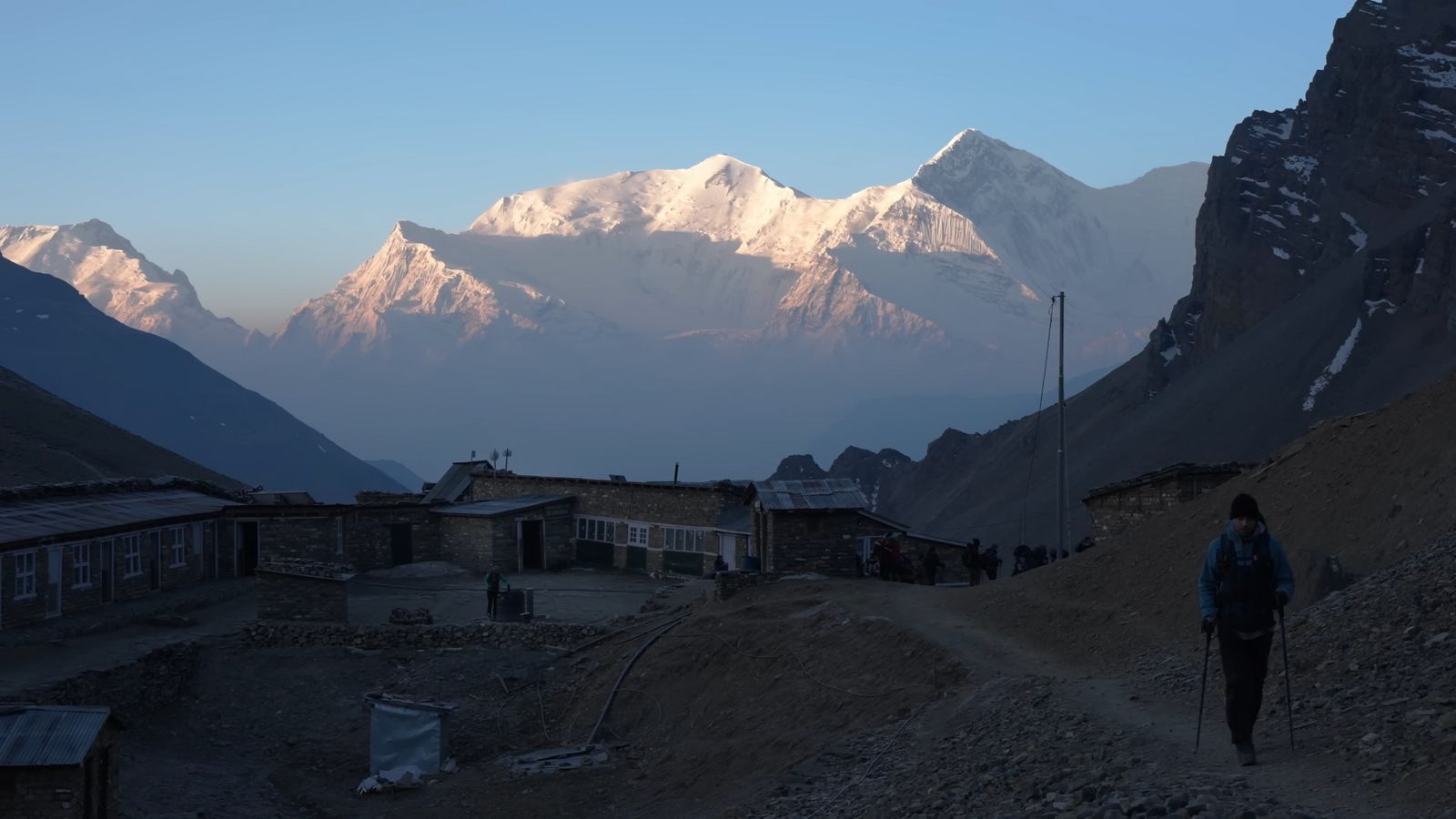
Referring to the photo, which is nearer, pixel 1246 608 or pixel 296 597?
pixel 1246 608

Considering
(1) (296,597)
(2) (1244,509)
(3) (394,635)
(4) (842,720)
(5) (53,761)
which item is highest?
(2) (1244,509)

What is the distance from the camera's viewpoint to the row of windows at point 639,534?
46812 millimetres

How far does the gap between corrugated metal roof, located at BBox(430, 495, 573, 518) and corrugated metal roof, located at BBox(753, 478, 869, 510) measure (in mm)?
12606

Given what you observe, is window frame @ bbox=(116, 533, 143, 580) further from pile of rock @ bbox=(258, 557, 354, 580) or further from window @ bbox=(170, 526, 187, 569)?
pile of rock @ bbox=(258, 557, 354, 580)

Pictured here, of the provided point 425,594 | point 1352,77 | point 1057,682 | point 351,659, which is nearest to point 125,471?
point 425,594

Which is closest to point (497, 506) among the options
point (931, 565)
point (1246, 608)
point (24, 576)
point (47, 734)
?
point (24, 576)

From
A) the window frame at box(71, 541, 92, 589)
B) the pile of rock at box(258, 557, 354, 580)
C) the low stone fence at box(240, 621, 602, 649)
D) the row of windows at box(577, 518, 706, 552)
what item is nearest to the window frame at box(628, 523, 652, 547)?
the row of windows at box(577, 518, 706, 552)

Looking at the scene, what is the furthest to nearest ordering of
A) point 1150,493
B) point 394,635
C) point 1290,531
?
point 394,635 → point 1150,493 → point 1290,531

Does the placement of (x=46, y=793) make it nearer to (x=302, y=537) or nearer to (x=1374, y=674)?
(x=1374, y=674)

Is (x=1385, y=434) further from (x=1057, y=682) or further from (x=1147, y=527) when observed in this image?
(x=1057, y=682)

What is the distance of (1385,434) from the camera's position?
74.6 feet

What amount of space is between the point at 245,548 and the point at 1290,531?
36133 millimetres

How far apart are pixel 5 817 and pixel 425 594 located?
24278 millimetres

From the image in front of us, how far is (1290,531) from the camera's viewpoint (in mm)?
22172
